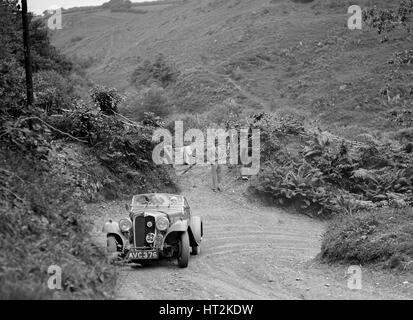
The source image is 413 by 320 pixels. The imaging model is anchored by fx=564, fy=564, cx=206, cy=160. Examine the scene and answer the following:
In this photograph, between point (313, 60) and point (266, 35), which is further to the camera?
point (266, 35)

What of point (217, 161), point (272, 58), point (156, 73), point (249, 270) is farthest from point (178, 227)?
point (156, 73)

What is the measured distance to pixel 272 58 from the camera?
53000mm

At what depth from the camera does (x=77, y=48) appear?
82.2 metres

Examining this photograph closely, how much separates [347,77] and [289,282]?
37049mm

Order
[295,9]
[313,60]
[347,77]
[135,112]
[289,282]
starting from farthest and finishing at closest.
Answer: [295,9], [313,60], [347,77], [135,112], [289,282]

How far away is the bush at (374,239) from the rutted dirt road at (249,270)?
1.13 ft

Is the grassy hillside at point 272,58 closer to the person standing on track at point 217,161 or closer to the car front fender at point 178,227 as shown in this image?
the person standing on track at point 217,161

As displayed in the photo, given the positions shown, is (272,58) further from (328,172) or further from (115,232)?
(115,232)

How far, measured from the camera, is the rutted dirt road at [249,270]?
992 cm

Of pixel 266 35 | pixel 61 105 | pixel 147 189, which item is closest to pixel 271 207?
pixel 147 189

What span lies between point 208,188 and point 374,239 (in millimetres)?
10663

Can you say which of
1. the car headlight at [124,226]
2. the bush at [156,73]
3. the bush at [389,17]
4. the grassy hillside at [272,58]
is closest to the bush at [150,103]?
the grassy hillside at [272,58]

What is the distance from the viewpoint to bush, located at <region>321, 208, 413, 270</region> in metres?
11.2
